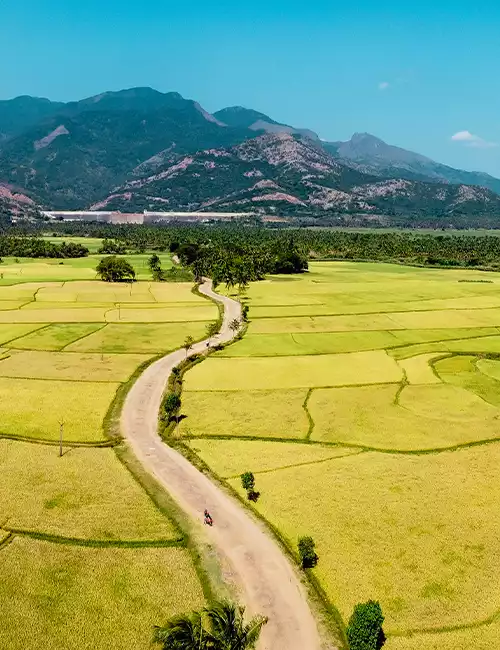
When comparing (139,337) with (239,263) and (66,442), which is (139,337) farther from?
(239,263)

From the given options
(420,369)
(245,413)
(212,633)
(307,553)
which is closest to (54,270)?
(420,369)

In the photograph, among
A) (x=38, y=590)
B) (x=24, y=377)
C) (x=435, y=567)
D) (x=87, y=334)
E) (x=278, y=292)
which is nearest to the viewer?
(x=38, y=590)

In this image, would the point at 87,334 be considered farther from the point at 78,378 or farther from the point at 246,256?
the point at 246,256

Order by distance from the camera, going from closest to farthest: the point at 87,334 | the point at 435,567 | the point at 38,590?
the point at 38,590, the point at 435,567, the point at 87,334

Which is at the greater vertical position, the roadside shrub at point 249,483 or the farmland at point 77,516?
the roadside shrub at point 249,483

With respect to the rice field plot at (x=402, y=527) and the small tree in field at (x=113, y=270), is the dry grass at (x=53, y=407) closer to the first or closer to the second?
the rice field plot at (x=402, y=527)

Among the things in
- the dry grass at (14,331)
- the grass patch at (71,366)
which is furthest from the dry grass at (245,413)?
the dry grass at (14,331)

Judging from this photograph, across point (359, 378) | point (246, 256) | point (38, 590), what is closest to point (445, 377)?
point (359, 378)

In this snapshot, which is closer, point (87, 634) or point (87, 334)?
point (87, 634)
